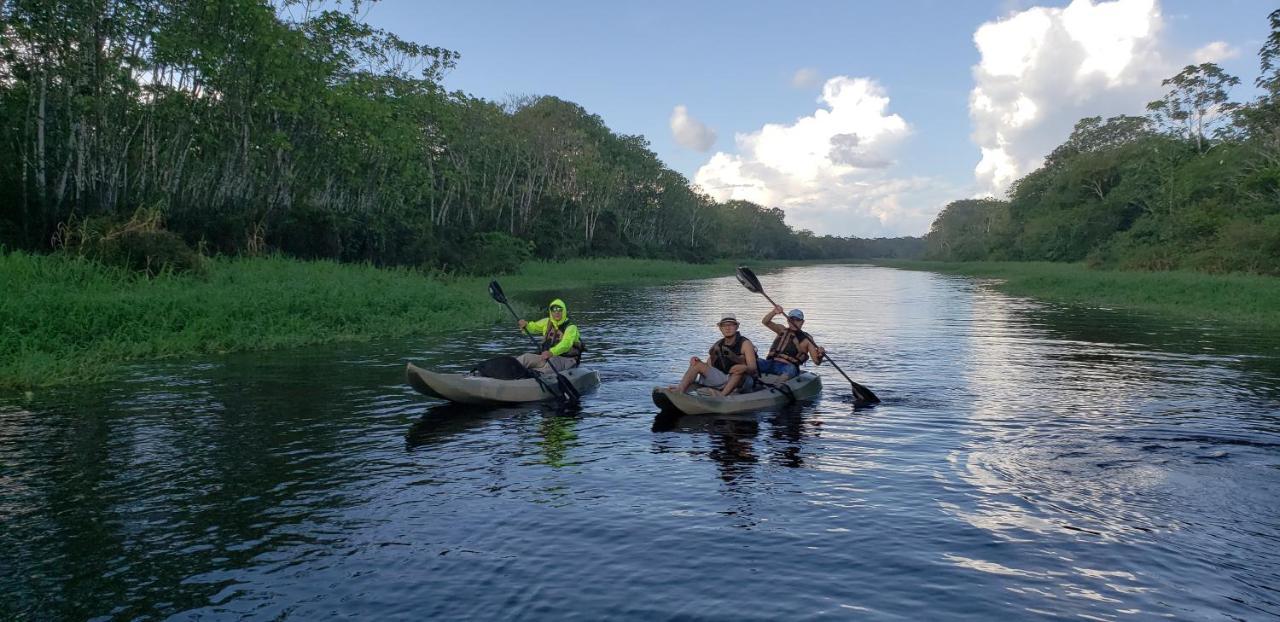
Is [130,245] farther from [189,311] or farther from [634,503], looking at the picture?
[634,503]

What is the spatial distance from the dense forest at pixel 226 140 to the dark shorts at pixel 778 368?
15.5m

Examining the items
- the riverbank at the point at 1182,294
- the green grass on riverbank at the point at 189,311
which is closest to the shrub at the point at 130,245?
the green grass on riverbank at the point at 189,311

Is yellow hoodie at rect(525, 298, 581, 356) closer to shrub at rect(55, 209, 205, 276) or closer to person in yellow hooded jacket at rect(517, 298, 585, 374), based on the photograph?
person in yellow hooded jacket at rect(517, 298, 585, 374)

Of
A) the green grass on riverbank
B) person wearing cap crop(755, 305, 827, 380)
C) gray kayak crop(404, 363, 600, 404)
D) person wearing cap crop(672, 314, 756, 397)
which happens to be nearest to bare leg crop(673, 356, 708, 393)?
person wearing cap crop(672, 314, 756, 397)

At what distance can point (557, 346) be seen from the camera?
48.8 ft

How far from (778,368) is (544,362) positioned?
3682 mm

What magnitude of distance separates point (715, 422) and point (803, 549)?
17.3 ft

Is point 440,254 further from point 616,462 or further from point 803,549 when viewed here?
point 803,549

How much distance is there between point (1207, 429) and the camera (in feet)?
38.0

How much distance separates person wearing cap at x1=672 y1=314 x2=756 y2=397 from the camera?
42.8 feet

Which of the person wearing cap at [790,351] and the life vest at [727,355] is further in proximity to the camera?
the person wearing cap at [790,351]

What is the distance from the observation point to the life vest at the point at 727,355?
13578mm

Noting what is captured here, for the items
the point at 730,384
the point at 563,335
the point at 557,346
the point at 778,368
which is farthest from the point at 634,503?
the point at 563,335

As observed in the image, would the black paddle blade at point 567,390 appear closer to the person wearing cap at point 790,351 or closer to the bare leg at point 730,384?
the bare leg at point 730,384
